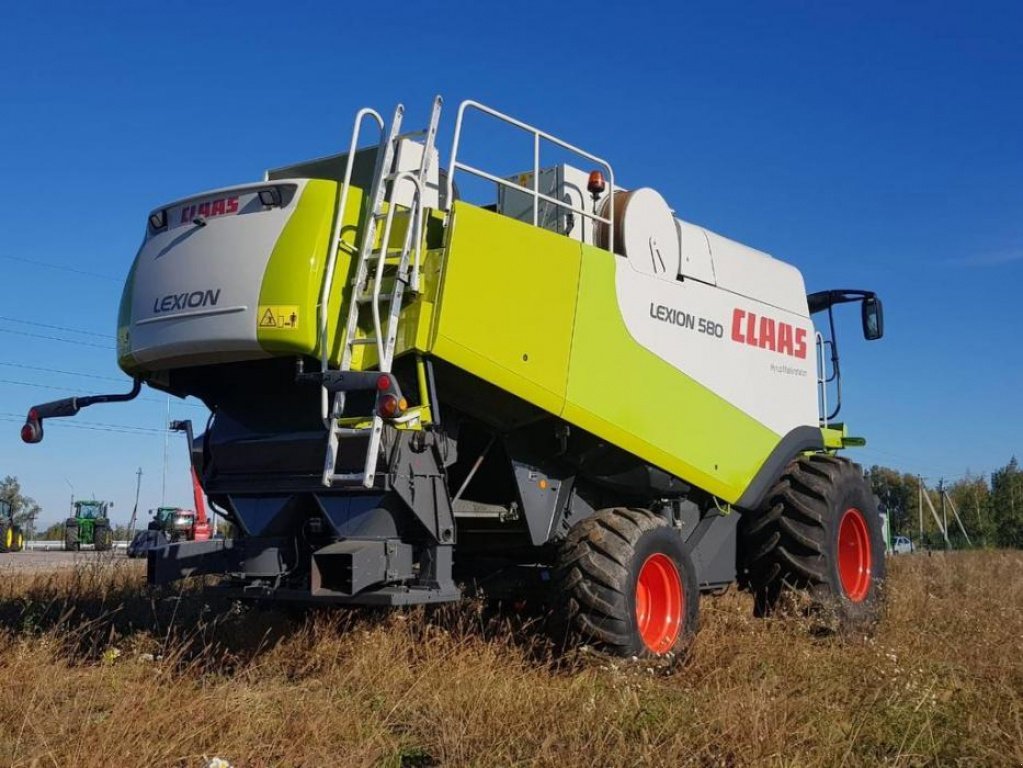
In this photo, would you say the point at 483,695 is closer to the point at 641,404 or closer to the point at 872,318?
the point at 641,404

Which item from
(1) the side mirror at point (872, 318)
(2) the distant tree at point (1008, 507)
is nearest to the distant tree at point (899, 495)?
(2) the distant tree at point (1008, 507)

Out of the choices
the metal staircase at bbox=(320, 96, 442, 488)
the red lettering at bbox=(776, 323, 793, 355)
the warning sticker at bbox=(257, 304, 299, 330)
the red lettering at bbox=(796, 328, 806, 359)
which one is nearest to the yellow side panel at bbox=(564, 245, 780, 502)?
the red lettering at bbox=(776, 323, 793, 355)

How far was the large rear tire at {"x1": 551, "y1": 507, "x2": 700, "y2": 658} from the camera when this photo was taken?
20.2 ft

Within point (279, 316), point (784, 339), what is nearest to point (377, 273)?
point (279, 316)

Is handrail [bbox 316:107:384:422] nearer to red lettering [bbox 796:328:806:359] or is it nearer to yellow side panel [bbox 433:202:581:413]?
yellow side panel [bbox 433:202:581:413]

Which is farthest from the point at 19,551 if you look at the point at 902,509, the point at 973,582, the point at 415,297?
the point at 902,509

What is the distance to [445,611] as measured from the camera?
754 cm

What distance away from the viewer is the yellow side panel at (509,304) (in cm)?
573

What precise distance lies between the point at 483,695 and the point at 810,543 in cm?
385

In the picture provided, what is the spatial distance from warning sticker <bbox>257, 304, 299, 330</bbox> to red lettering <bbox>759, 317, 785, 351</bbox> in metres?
4.30

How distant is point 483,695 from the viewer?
509 centimetres

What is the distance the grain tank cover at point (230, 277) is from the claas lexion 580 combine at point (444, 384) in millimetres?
13

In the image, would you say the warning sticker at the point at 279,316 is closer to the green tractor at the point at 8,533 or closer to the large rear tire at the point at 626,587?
the large rear tire at the point at 626,587

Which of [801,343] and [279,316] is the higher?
[801,343]
